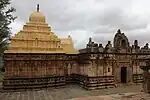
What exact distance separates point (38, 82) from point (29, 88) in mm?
1013

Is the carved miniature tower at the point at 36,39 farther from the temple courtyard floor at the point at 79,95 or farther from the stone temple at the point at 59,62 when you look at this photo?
the temple courtyard floor at the point at 79,95

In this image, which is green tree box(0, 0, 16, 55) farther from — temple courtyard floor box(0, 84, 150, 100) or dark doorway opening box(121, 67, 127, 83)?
dark doorway opening box(121, 67, 127, 83)

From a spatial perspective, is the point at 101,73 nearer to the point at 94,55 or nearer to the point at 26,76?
the point at 94,55

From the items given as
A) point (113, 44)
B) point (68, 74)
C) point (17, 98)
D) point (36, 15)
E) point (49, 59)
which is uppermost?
point (36, 15)

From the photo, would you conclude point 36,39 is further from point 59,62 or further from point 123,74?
point 123,74

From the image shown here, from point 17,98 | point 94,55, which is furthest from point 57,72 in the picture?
point 17,98

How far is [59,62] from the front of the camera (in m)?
19.5

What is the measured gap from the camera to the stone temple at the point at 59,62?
1762 centimetres

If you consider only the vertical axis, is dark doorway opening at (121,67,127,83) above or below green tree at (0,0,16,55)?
below

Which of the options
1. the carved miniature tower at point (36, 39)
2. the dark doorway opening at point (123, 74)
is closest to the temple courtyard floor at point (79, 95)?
the dark doorway opening at point (123, 74)

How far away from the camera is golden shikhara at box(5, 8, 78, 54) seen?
18500 millimetres

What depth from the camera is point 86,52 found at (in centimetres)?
1808

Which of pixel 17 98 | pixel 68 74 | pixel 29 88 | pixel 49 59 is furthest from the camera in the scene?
pixel 68 74

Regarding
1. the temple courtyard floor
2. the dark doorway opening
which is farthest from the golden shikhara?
the dark doorway opening
